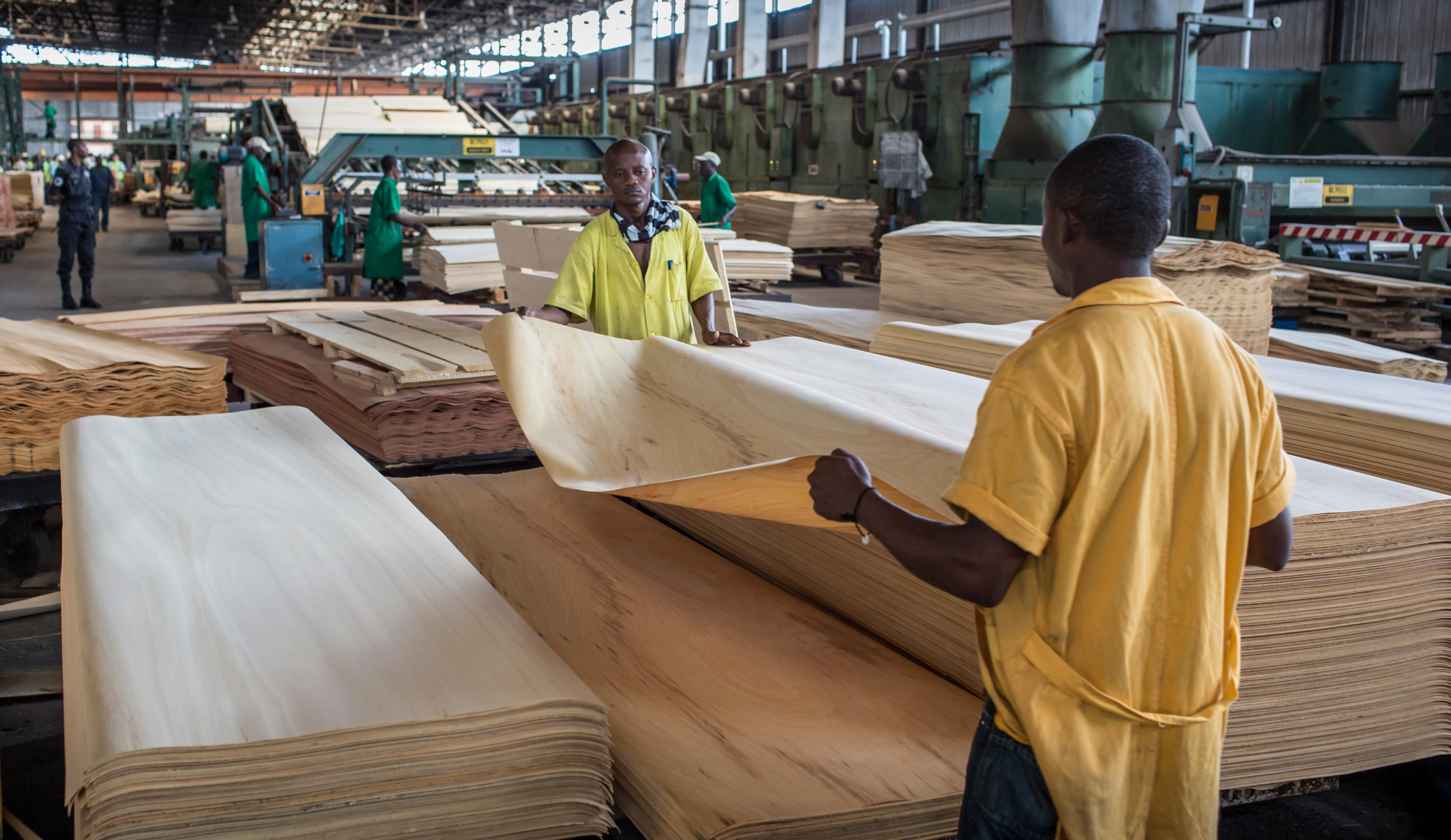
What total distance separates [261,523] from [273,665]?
2.59 ft

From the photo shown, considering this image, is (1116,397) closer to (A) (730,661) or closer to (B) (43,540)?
(A) (730,661)

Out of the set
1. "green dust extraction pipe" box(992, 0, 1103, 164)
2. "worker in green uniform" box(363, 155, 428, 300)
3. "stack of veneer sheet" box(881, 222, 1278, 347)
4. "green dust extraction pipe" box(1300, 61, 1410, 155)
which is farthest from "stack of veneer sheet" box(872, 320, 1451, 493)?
"green dust extraction pipe" box(1300, 61, 1410, 155)

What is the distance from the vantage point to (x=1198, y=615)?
4.38 ft

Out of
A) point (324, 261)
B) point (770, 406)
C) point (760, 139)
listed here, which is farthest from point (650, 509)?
point (760, 139)

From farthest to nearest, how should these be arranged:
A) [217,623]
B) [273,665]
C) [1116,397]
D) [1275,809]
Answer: [1275,809] < [217,623] < [273,665] < [1116,397]

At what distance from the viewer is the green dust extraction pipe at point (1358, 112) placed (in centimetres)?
1216

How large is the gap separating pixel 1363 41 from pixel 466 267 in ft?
47.5

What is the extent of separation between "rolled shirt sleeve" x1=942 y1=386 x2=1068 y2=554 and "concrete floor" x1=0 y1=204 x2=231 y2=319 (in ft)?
37.3

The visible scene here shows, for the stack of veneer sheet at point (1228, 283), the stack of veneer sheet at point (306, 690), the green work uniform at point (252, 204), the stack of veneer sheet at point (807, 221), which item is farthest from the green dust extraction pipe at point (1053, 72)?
the stack of veneer sheet at point (306, 690)

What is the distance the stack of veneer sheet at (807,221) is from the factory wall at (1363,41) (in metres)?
6.86

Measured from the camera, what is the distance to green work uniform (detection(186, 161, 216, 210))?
738 inches

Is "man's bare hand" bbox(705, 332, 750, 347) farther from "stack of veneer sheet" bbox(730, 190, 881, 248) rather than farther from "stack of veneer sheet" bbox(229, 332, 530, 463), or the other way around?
"stack of veneer sheet" bbox(730, 190, 881, 248)

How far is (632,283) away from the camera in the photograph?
13.0 feet

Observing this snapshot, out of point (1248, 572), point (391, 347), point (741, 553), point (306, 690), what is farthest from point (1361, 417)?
point (391, 347)
